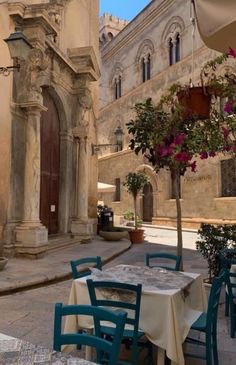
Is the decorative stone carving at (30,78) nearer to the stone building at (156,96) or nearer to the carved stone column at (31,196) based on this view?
the carved stone column at (31,196)

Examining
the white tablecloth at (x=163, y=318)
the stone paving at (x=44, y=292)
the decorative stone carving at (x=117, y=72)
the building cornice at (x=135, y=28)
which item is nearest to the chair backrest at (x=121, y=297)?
the white tablecloth at (x=163, y=318)

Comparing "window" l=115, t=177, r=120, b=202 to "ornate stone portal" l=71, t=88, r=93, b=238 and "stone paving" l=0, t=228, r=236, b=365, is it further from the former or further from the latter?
"stone paving" l=0, t=228, r=236, b=365

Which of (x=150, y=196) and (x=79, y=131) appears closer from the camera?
(x=79, y=131)

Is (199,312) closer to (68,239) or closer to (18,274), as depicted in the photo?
(18,274)

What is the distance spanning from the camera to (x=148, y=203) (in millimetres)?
24000

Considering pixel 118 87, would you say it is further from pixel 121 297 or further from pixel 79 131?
pixel 121 297

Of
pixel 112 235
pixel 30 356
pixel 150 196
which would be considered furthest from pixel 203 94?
pixel 150 196

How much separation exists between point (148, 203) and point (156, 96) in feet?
22.5

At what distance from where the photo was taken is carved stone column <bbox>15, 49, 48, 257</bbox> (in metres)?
8.52

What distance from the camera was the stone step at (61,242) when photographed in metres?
9.64

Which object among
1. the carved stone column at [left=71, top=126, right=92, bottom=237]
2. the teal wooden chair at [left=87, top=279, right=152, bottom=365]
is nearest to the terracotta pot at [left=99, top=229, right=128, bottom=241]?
the carved stone column at [left=71, top=126, right=92, bottom=237]

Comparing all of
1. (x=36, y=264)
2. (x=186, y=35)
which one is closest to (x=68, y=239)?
(x=36, y=264)

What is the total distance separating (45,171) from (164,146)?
677cm

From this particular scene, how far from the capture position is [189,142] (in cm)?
456
